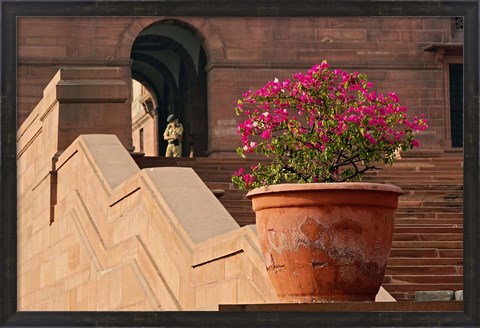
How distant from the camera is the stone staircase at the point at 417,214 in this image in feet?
46.8

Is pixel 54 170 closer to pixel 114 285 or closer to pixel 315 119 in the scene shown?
pixel 114 285

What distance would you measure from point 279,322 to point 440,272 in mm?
6520

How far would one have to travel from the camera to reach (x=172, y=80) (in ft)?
133

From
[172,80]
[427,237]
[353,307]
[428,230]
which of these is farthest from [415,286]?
[172,80]

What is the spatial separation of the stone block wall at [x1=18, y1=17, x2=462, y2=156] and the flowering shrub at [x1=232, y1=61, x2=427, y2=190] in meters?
19.9

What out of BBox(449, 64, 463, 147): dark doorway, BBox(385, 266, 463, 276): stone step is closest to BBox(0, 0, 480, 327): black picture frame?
BBox(385, 266, 463, 276): stone step

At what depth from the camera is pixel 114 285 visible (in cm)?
1470

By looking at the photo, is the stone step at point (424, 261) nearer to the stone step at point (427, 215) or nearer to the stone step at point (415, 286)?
the stone step at point (415, 286)

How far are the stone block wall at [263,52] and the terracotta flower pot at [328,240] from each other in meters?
21.5

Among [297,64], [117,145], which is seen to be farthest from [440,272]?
[297,64]

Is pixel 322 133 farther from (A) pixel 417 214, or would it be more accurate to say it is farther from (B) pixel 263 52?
(B) pixel 263 52

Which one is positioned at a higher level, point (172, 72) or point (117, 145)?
point (172, 72)

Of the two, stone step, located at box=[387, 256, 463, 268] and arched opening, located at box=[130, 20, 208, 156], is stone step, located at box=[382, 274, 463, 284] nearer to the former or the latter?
stone step, located at box=[387, 256, 463, 268]

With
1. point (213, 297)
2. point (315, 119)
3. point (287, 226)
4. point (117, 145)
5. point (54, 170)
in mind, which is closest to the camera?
point (287, 226)
